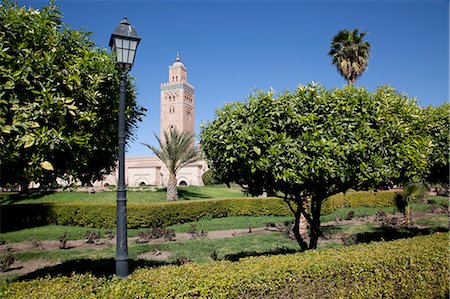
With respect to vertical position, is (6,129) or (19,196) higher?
(6,129)

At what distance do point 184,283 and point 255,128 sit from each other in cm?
328

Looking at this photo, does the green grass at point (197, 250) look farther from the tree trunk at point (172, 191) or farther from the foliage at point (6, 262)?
the tree trunk at point (172, 191)

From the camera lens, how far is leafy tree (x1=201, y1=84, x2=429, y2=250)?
613cm

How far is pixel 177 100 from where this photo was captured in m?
75.3

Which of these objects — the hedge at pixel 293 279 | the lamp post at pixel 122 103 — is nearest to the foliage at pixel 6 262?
the hedge at pixel 293 279

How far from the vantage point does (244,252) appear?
10531 millimetres

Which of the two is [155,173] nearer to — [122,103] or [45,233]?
[45,233]

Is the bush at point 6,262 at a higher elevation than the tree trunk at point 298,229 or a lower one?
lower

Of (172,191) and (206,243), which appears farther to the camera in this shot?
(172,191)

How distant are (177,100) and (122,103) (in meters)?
72.2

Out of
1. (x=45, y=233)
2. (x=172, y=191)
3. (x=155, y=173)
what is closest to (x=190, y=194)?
(x=172, y=191)

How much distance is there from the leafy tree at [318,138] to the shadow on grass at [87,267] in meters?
4.15

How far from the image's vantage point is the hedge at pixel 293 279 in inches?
156

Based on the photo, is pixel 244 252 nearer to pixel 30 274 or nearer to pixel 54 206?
pixel 30 274
